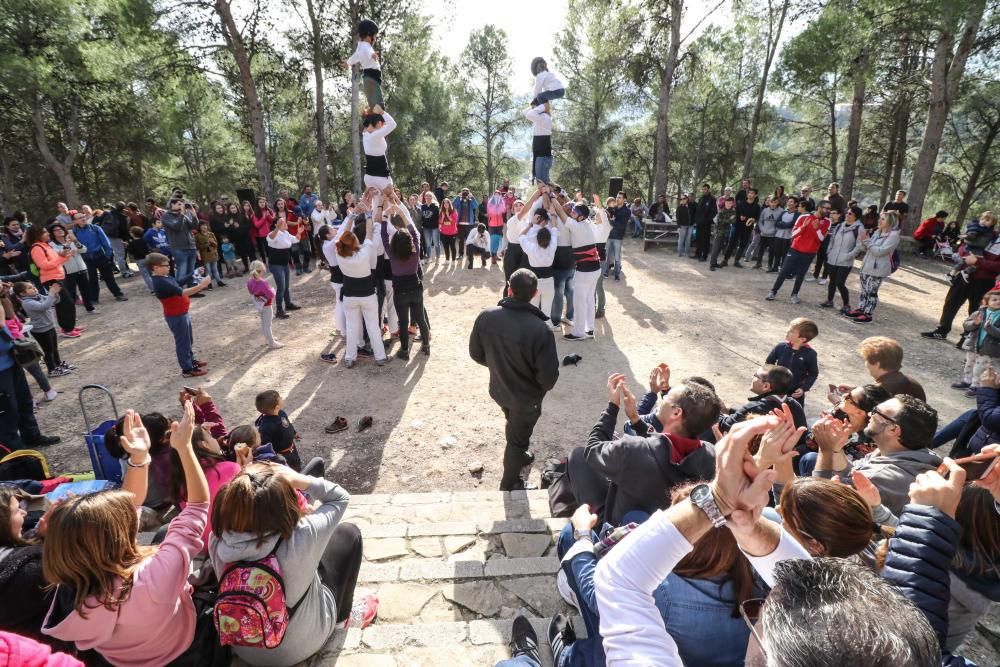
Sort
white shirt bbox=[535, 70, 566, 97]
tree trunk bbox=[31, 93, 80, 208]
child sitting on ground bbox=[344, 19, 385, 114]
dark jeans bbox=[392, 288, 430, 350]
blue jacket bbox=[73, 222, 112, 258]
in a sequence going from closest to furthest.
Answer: child sitting on ground bbox=[344, 19, 385, 114] → white shirt bbox=[535, 70, 566, 97] → dark jeans bbox=[392, 288, 430, 350] → blue jacket bbox=[73, 222, 112, 258] → tree trunk bbox=[31, 93, 80, 208]

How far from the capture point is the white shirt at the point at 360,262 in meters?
6.45

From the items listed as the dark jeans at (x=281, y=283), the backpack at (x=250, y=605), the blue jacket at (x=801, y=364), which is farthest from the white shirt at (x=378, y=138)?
the backpack at (x=250, y=605)

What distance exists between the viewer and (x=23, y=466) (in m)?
3.58

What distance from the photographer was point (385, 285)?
7.90m

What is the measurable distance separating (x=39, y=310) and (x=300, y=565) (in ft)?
21.2

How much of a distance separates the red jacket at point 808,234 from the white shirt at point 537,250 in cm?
518

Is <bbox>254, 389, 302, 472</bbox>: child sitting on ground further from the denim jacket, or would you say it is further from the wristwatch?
the wristwatch

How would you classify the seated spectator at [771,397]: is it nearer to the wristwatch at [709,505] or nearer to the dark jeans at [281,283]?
the wristwatch at [709,505]

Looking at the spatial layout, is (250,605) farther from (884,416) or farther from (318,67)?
(318,67)

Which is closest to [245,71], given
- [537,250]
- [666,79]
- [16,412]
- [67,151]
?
[67,151]

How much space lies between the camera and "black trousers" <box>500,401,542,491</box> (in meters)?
4.13

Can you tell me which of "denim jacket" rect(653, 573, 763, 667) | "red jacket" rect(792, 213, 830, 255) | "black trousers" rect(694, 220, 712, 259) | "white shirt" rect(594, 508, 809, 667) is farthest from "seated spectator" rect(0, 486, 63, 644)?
"black trousers" rect(694, 220, 712, 259)

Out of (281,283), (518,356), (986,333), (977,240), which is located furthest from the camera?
(281,283)

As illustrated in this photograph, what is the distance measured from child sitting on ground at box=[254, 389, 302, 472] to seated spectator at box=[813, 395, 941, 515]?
400 cm
